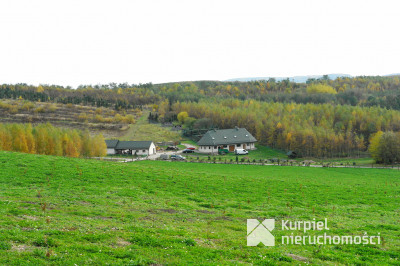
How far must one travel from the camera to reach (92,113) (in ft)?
423

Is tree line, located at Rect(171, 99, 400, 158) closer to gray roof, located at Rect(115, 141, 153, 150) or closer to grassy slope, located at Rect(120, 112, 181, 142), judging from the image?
grassy slope, located at Rect(120, 112, 181, 142)

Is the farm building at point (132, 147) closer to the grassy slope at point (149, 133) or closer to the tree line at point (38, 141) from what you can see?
the tree line at point (38, 141)

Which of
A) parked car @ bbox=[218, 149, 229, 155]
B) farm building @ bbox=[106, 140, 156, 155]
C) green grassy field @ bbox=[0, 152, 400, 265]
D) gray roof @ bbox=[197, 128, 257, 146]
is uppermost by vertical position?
green grassy field @ bbox=[0, 152, 400, 265]

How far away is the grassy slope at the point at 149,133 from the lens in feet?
316

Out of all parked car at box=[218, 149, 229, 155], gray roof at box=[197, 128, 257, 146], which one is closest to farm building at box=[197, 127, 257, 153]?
gray roof at box=[197, 128, 257, 146]

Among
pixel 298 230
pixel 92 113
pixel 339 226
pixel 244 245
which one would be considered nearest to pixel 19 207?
pixel 244 245

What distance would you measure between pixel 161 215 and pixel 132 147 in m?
61.7

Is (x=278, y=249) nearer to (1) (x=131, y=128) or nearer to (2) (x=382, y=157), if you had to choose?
(2) (x=382, y=157)

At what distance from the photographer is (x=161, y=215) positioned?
46.1 ft

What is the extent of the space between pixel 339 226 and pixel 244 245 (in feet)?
19.1

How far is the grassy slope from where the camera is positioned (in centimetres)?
9625

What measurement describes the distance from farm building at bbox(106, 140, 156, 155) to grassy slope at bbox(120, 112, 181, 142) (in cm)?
1778

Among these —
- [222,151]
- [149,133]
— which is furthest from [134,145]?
[149,133]

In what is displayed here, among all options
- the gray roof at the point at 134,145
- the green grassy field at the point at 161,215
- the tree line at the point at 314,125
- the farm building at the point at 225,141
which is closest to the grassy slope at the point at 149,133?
the tree line at the point at 314,125
